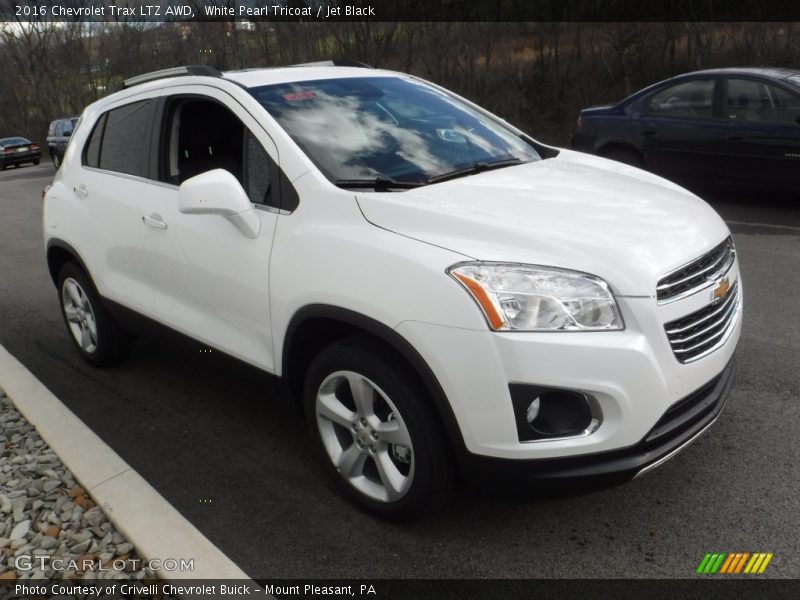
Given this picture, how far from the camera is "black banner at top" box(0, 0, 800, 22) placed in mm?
18578

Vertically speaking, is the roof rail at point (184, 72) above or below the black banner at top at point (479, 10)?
below

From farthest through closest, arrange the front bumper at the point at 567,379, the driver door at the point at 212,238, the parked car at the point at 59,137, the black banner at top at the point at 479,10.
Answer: the parked car at the point at 59,137
the black banner at top at the point at 479,10
the driver door at the point at 212,238
the front bumper at the point at 567,379

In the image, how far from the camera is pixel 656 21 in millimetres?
19797

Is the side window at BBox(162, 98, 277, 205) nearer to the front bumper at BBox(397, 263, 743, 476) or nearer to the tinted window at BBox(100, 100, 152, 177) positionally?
the tinted window at BBox(100, 100, 152, 177)

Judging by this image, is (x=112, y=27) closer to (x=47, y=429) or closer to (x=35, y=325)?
(x=35, y=325)

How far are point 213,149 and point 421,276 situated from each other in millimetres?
1755

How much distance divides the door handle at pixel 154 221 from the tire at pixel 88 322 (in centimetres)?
94

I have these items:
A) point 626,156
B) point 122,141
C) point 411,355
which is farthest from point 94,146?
point 626,156

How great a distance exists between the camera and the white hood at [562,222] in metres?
2.53

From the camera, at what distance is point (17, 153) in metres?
27.9

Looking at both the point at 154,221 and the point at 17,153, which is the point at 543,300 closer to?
the point at 154,221

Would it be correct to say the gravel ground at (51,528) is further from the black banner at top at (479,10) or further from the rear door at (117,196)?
the black banner at top at (479,10)

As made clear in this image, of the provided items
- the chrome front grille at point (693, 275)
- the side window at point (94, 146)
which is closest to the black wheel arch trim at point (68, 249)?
the side window at point (94, 146)

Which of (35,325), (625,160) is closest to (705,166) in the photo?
(625,160)
